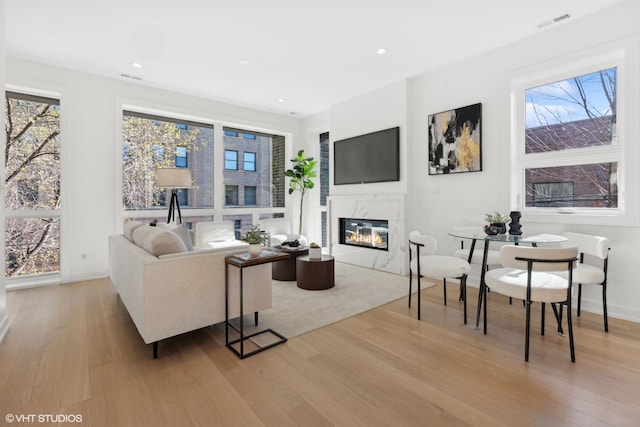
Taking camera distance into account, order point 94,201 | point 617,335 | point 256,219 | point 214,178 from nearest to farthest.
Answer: point 617,335 → point 94,201 → point 214,178 → point 256,219

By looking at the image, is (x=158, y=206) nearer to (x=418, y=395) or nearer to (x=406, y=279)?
(x=406, y=279)

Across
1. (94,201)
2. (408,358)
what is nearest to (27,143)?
(94,201)

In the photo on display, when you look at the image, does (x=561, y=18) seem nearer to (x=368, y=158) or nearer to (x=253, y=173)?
(x=368, y=158)

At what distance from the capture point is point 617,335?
2484 millimetres

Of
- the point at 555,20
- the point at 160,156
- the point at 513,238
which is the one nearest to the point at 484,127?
the point at 555,20

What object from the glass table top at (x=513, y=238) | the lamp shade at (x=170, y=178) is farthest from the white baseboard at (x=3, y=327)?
the glass table top at (x=513, y=238)

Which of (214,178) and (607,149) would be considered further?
(214,178)

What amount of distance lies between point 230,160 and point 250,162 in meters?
0.45

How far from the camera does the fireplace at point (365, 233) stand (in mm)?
4812

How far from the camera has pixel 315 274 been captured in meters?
3.70

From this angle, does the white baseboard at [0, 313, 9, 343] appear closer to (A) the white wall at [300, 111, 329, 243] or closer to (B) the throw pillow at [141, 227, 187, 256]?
(B) the throw pillow at [141, 227, 187, 256]

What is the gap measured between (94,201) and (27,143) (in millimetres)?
1058

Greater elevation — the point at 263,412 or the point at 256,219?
the point at 256,219
